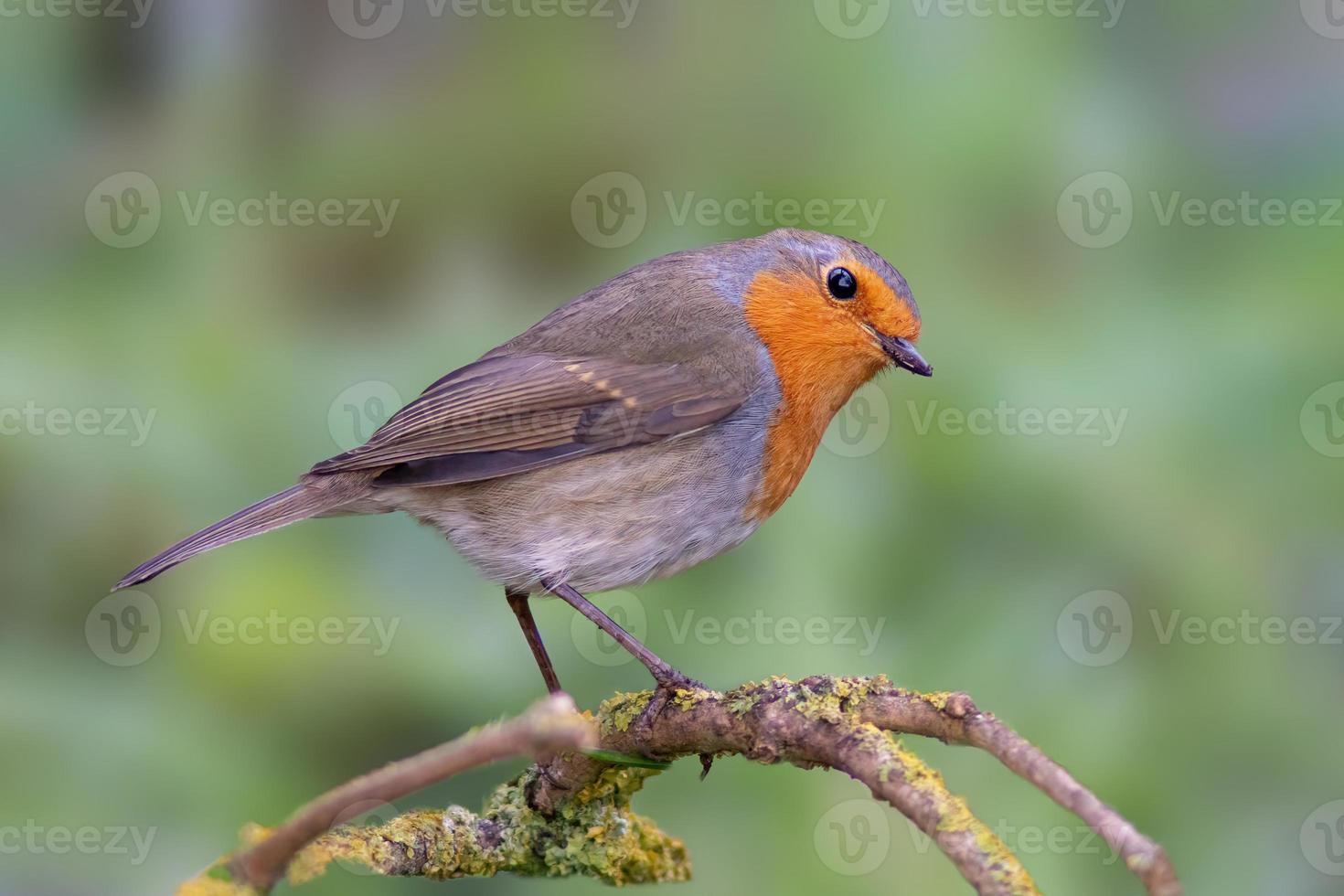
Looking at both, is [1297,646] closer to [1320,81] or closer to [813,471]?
[813,471]

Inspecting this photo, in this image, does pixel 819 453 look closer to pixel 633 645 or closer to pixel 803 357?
pixel 803 357

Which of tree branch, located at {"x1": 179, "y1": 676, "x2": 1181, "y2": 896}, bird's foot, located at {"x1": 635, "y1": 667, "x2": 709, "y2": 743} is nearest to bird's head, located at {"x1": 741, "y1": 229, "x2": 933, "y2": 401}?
bird's foot, located at {"x1": 635, "y1": 667, "x2": 709, "y2": 743}

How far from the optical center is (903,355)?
10.2 feet

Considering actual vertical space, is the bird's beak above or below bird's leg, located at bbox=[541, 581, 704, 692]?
above

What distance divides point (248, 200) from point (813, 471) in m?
1.63

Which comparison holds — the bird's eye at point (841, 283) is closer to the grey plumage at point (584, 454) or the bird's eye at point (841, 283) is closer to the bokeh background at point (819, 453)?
the grey plumage at point (584, 454)

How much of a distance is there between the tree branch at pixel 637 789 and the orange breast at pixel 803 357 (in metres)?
0.77

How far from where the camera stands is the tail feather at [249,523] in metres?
2.78

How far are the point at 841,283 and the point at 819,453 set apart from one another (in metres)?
0.42

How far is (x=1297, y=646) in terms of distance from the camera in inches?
120

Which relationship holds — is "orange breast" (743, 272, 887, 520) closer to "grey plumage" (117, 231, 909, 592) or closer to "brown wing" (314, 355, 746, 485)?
"grey plumage" (117, 231, 909, 592)

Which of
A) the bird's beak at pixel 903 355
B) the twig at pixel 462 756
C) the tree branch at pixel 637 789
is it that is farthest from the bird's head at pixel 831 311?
the twig at pixel 462 756

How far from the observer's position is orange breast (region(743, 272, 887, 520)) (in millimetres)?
3117

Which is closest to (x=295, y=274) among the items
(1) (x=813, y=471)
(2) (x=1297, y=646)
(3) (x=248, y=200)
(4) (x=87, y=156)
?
(3) (x=248, y=200)
